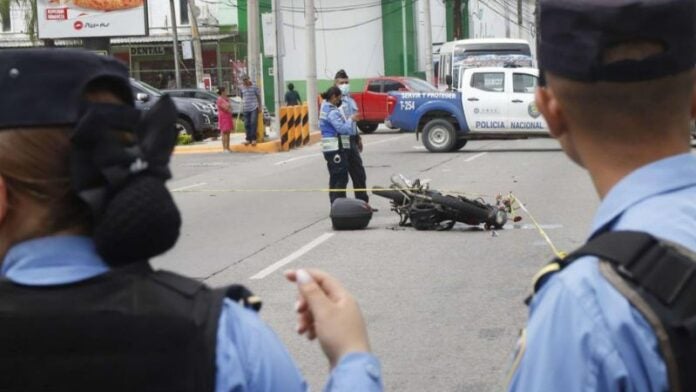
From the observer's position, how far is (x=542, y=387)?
200 cm

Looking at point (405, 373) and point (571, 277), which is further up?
point (571, 277)

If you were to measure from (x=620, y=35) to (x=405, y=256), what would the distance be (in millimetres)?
9859

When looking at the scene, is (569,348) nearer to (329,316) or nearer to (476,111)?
(329,316)

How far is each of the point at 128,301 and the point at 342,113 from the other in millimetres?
13492

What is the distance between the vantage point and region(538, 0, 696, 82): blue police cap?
83.7 inches

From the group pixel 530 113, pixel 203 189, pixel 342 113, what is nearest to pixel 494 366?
pixel 342 113

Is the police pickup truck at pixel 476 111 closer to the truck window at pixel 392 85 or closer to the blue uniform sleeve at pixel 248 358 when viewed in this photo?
the truck window at pixel 392 85

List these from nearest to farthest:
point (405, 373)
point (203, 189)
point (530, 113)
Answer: point (405, 373) < point (203, 189) < point (530, 113)

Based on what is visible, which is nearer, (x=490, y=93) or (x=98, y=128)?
(x=98, y=128)

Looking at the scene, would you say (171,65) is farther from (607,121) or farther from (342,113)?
(607,121)

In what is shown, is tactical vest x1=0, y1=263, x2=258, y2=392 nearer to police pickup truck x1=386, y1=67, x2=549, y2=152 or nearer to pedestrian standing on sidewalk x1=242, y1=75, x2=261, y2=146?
police pickup truck x1=386, y1=67, x2=549, y2=152

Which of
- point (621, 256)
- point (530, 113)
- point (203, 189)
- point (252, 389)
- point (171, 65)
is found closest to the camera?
point (621, 256)

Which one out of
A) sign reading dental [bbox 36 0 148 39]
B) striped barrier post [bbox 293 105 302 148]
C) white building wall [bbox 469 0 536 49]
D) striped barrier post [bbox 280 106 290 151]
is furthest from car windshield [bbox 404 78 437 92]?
white building wall [bbox 469 0 536 49]

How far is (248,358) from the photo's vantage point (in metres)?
2.20
